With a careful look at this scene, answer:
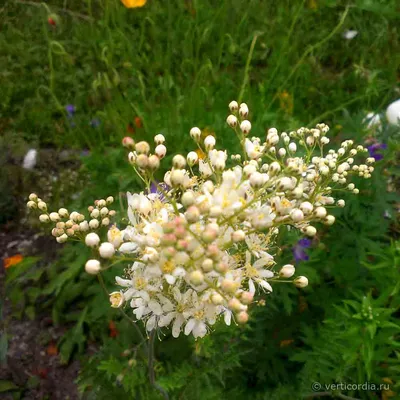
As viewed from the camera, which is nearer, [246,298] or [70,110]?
[246,298]

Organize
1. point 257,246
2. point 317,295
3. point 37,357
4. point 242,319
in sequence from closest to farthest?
1. point 242,319
2. point 257,246
3. point 317,295
4. point 37,357

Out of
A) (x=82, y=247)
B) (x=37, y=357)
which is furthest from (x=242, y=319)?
(x=37, y=357)

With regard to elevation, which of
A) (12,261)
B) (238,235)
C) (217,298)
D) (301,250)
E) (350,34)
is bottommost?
(12,261)

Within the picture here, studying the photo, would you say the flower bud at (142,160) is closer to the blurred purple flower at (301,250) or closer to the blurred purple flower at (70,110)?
the blurred purple flower at (301,250)

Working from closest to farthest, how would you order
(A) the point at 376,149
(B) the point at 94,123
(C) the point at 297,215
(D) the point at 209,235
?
(D) the point at 209,235 < (C) the point at 297,215 < (A) the point at 376,149 < (B) the point at 94,123

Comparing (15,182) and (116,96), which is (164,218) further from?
(15,182)

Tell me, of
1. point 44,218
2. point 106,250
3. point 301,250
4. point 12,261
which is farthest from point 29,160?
point 106,250

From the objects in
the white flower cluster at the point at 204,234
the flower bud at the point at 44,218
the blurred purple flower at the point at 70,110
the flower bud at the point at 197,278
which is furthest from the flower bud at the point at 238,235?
the blurred purple flower at the point at 70,110

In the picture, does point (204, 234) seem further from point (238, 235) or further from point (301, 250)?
point (301, 250)
